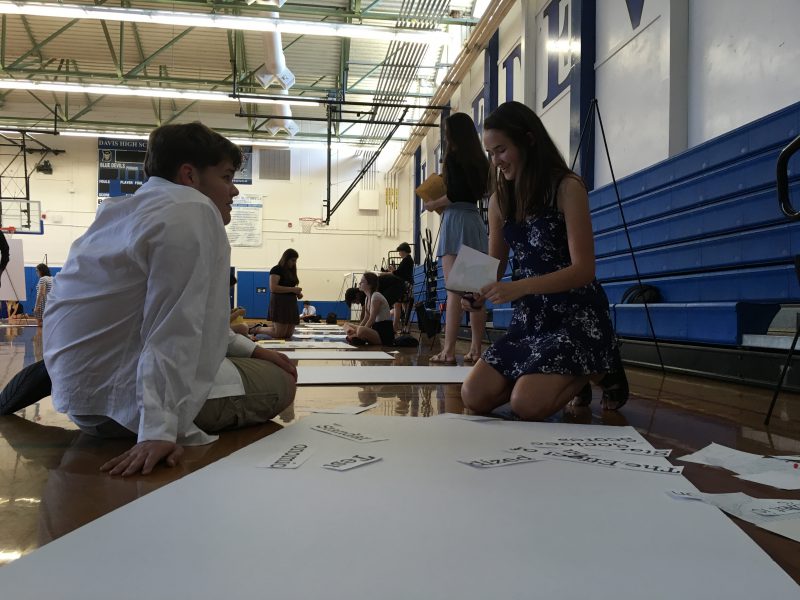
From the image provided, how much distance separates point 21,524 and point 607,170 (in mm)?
4869

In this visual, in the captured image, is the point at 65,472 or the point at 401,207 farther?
the point at 401,207

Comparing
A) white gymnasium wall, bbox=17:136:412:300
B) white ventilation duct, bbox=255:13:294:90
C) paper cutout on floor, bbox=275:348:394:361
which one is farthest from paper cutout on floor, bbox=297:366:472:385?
white gymnasium wall, bbox=17:136:412:300

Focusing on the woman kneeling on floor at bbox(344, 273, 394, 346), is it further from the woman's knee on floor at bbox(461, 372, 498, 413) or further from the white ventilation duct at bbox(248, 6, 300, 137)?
the woman's knee on floor at bbox(461, 372, 498, 413)

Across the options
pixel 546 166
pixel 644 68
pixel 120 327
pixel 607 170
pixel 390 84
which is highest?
pixel 390 84

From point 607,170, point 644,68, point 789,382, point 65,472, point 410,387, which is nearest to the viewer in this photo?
point 65,472

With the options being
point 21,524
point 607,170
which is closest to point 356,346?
point 607,170

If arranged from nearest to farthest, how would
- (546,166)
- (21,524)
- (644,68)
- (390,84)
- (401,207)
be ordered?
(21,524) < (546,166) < (644,68) < (390,84) < (401,207)

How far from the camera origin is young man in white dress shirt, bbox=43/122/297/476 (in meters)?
1.13

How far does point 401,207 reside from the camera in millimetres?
15117

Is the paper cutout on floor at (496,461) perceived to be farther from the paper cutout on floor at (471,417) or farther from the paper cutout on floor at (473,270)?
the paper cutout on floor at (473,270)

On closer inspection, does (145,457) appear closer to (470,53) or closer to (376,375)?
(376,375)

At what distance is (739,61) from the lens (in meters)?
3.29

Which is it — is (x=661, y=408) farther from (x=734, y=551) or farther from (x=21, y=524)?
(x=21, y=524)

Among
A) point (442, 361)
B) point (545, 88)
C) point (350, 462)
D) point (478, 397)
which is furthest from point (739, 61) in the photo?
point (350, 462)
